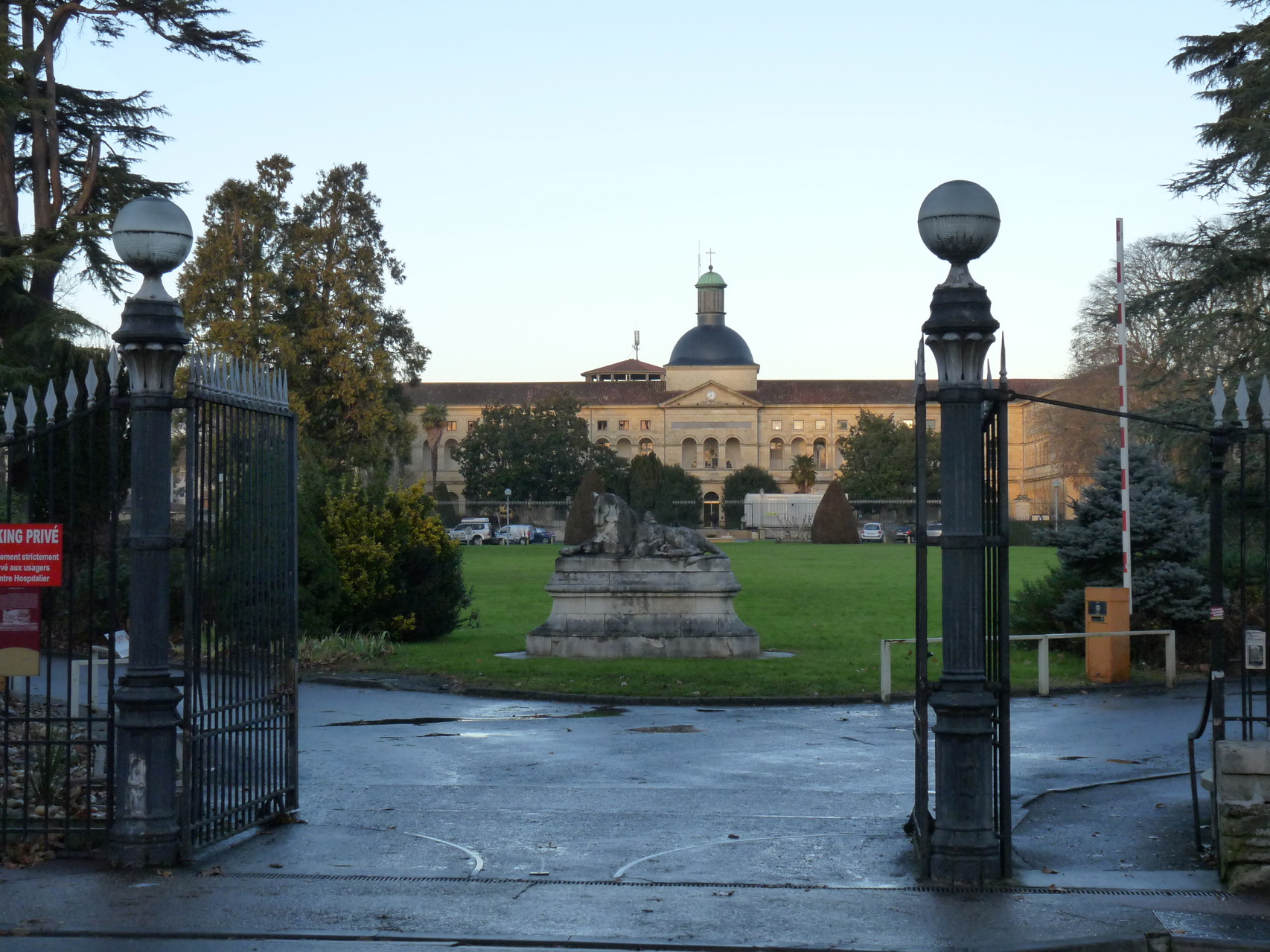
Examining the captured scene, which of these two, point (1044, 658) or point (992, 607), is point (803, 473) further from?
point (992, 607)

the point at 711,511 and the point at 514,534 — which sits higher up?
the point at 711,511

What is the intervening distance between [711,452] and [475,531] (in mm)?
50762

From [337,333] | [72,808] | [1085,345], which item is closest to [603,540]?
[72,808]

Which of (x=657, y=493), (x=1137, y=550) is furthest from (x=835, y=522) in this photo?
(x=1137, y=550)

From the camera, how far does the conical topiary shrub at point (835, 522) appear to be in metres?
66.3

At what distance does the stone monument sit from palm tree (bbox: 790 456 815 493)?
88127mm

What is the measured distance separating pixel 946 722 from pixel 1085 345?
178 ft

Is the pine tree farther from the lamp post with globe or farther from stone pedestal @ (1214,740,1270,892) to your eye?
the lamp post with globe

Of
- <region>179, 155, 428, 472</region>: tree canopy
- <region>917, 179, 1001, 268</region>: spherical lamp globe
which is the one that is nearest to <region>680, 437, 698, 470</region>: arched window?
<region>179, 155, 428, 472</region>: tree canopy

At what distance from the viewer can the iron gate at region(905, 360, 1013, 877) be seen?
641 centimetres

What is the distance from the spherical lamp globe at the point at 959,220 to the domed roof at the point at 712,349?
388 ft

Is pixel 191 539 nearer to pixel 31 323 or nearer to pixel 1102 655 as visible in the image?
pixel 1102 655

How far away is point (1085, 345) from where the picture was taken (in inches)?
2275

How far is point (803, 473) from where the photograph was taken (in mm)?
105500
